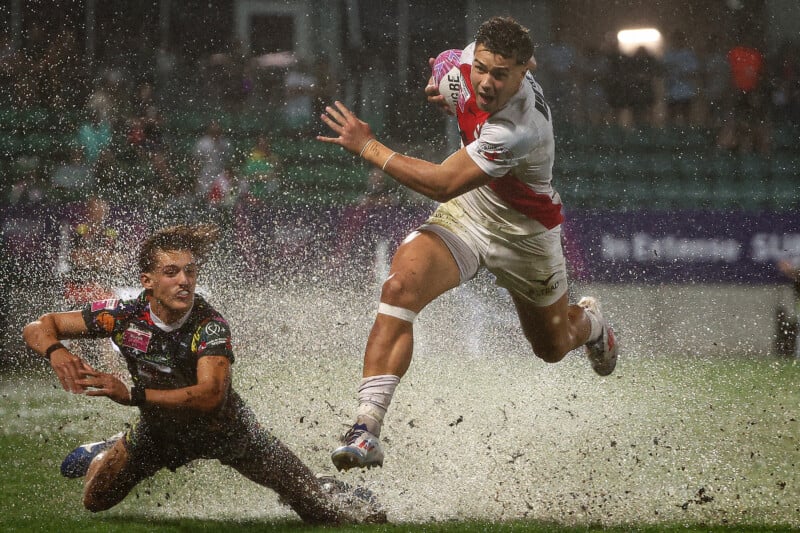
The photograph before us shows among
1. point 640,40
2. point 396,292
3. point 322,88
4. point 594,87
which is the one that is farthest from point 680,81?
point 396,292

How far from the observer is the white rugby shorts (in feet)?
16.6

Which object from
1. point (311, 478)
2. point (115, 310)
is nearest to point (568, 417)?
point (311, 478)

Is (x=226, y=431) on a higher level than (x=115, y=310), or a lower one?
lower

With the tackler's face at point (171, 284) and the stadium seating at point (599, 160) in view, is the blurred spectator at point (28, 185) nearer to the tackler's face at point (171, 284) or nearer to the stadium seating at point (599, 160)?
the stadium seating at point (599, 160)

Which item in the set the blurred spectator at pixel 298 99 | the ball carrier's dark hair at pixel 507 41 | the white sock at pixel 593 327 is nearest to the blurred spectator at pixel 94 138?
the blurred spectator at pixel 298 99

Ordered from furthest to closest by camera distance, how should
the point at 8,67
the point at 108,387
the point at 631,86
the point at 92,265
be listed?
1. the point at 631,86
2. the point at 8,67
3. the point at 92,265
4. the point at 108,387

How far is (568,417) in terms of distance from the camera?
280 inches

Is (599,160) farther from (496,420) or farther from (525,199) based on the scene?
(525,199)

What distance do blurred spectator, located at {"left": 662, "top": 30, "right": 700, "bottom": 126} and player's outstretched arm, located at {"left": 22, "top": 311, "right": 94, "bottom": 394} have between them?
9.64 meters

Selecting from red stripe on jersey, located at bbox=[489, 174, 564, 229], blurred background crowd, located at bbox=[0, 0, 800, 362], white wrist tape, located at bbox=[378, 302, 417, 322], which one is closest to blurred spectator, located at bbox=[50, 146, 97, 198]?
blurred background crowd, located at bbox=[0, 0, 800, 362]

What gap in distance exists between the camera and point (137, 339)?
450 cm

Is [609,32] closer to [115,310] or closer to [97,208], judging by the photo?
[97,208]

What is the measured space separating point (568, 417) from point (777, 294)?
4983 millimetres

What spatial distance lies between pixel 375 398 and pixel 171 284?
3.35 ft
